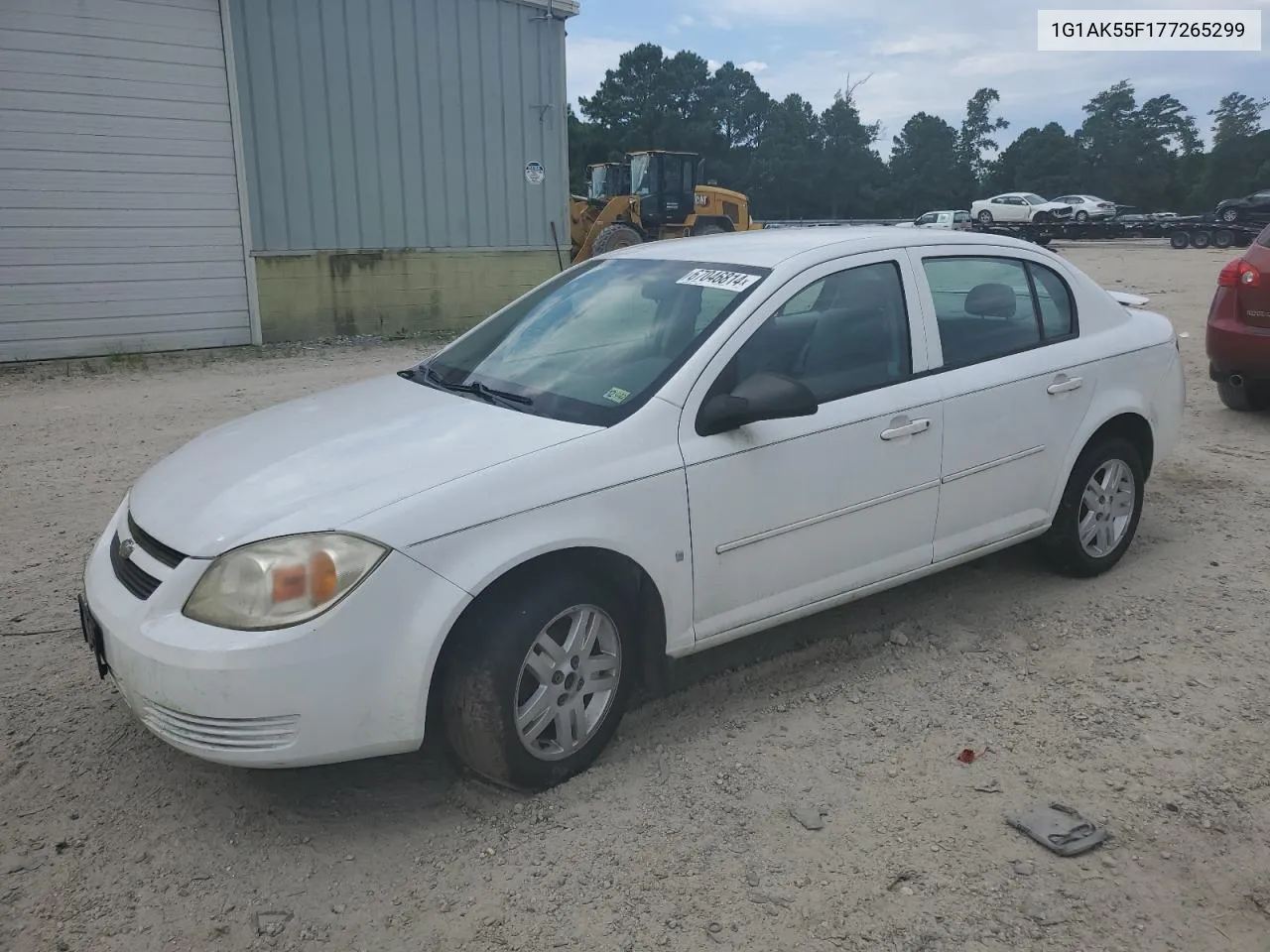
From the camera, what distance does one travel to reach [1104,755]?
129 inches

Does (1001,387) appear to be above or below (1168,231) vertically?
below

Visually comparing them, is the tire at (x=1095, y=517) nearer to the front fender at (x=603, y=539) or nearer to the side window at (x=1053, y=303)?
the side window at (x=1053, y=303)

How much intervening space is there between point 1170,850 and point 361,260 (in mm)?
13529

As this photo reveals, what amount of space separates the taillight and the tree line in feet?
218

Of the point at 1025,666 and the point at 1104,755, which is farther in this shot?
the point at 1025,666

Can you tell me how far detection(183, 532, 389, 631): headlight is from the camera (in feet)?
8.78

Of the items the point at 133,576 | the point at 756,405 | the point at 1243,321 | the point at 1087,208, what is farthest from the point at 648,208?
the point at 1087,208

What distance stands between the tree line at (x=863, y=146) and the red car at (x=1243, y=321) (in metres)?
66.5

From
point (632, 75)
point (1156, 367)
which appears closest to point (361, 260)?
point (1156, 367)

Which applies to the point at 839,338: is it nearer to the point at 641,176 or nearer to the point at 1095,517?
the point at 1095,517

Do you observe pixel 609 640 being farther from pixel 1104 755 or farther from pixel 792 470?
pixel 1104 755

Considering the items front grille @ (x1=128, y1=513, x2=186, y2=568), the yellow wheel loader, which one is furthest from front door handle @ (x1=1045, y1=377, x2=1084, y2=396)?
the yellow wheel loader

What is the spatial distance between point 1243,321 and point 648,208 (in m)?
16.1

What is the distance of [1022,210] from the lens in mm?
45656
